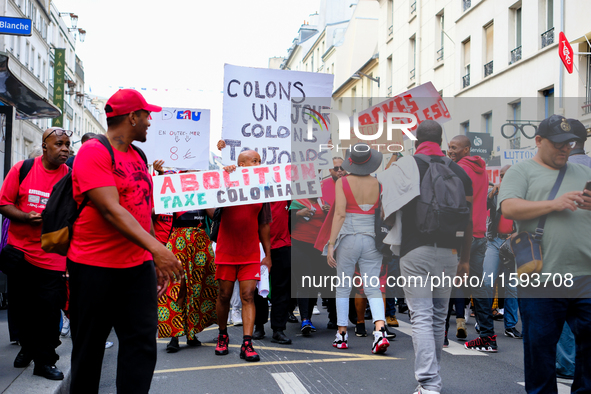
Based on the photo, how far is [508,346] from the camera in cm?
671

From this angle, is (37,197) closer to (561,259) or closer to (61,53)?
(561,259)

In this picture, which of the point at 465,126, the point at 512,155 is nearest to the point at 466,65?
the point at 465,126

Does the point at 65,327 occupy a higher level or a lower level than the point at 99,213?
lower

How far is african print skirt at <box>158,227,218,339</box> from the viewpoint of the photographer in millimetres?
6270

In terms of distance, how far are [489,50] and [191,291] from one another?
1891 cm

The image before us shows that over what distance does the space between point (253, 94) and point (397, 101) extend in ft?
5.85

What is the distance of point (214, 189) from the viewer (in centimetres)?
617

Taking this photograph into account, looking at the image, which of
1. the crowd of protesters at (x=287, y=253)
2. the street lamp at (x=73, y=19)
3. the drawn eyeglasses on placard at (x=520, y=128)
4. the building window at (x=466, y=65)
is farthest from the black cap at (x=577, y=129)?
the street lamp at (x=73, y=19)

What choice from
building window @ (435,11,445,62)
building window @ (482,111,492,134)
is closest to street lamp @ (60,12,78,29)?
building window @ (435,11,445,62)

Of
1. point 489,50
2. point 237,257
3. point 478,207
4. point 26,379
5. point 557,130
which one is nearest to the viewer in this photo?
point 557,130

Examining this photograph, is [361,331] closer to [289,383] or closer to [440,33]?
[289,383]

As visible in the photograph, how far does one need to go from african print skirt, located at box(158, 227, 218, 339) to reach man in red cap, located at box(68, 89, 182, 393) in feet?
9.30

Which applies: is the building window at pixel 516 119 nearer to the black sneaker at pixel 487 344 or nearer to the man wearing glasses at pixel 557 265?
the black sneaker at pixel 487 344

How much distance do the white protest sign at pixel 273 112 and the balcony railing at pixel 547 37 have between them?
1313 centimetres
